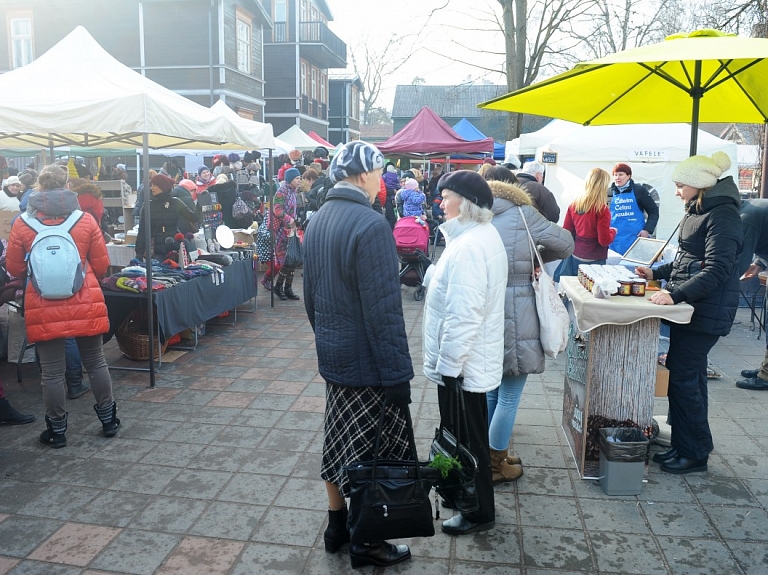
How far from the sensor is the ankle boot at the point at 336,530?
321 cm

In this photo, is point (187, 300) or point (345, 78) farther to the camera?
point (345, 78)

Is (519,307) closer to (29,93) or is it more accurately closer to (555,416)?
(555,416)

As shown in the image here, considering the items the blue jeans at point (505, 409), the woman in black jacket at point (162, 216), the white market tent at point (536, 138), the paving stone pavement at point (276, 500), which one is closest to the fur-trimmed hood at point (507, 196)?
the blue jeans at point (505, 409)

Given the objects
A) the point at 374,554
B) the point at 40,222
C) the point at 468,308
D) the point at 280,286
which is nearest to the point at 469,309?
the point at 468,308

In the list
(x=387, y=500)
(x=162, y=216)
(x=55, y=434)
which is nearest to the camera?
(x=387, y=500)

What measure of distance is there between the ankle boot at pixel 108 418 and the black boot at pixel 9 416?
700mm

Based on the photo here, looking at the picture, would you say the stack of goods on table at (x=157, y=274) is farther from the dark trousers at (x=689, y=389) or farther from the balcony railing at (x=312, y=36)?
the balcony railing at (x=312, y=36)

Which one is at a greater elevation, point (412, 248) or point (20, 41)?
point (20, 41)

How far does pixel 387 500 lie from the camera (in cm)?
278

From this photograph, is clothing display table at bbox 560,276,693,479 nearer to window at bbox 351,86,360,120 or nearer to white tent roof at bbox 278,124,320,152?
white tent roof at bbox 278,124,320,152

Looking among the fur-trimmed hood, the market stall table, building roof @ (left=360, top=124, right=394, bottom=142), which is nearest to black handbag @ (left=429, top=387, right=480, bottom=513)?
the fur-trimmed hood

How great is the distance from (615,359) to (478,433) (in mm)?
1092

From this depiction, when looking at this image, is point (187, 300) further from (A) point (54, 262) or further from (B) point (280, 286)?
(B) point (280, 286)

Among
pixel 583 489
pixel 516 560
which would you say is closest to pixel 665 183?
pixel 583 489
